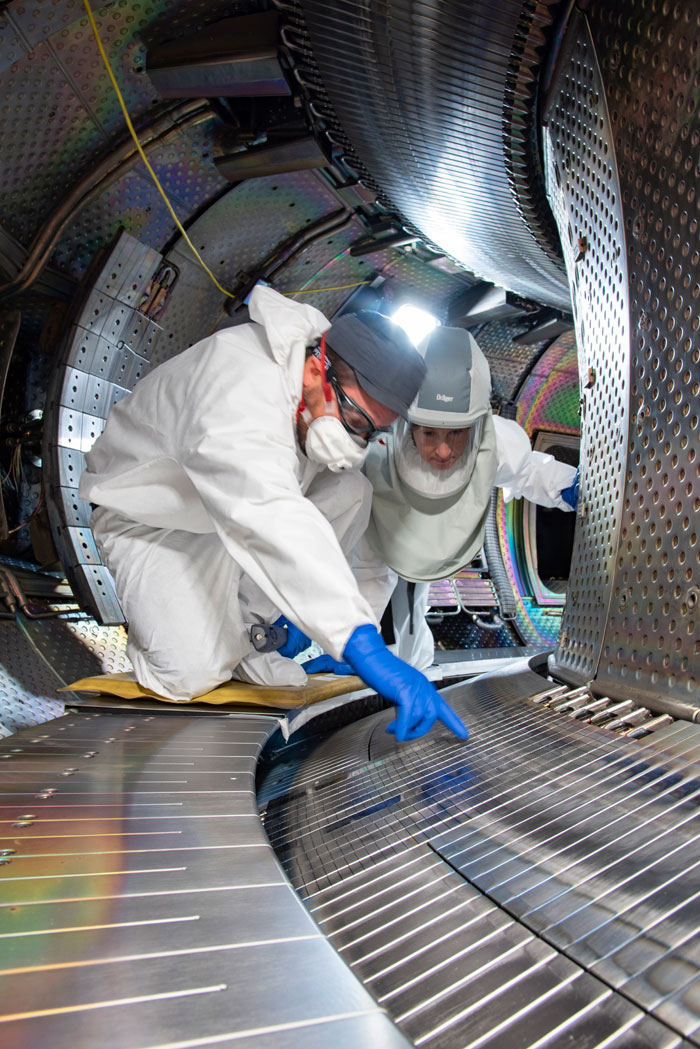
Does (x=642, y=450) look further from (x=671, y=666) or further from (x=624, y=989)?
(x=624, y=989)

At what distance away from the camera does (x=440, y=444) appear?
6.92ft

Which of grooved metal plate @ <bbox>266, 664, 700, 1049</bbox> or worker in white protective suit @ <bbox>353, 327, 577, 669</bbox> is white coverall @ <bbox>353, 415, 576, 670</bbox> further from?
grooved metal plate @ <bbox>266, 664, 700, 1049</bbox>

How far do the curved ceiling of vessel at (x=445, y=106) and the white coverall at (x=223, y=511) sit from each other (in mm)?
638

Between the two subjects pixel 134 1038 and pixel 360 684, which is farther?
pixel 360 684

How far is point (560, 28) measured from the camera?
1490 millimetres

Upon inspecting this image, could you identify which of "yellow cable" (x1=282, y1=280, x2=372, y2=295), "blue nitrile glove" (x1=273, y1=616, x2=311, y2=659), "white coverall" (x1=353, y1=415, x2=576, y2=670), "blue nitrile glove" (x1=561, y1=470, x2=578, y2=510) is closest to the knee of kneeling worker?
"blue nitrile glove" (x1=273, y1=616, x2=311, y2=659)

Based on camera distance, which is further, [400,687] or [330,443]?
[330,443]

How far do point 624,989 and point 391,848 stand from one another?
420 millimetres

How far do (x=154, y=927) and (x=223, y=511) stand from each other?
1.01m

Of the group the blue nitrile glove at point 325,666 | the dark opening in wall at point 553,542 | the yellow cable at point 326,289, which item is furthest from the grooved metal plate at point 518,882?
the dark opening in wall at point 553,542

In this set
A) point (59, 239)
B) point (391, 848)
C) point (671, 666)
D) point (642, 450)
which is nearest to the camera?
point (391, 848)

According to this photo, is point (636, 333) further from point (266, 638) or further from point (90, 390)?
point (90, 390)

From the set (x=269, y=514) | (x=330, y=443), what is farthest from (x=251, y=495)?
(x=330, y=443)

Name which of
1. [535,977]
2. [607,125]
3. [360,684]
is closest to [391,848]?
[535,977]
